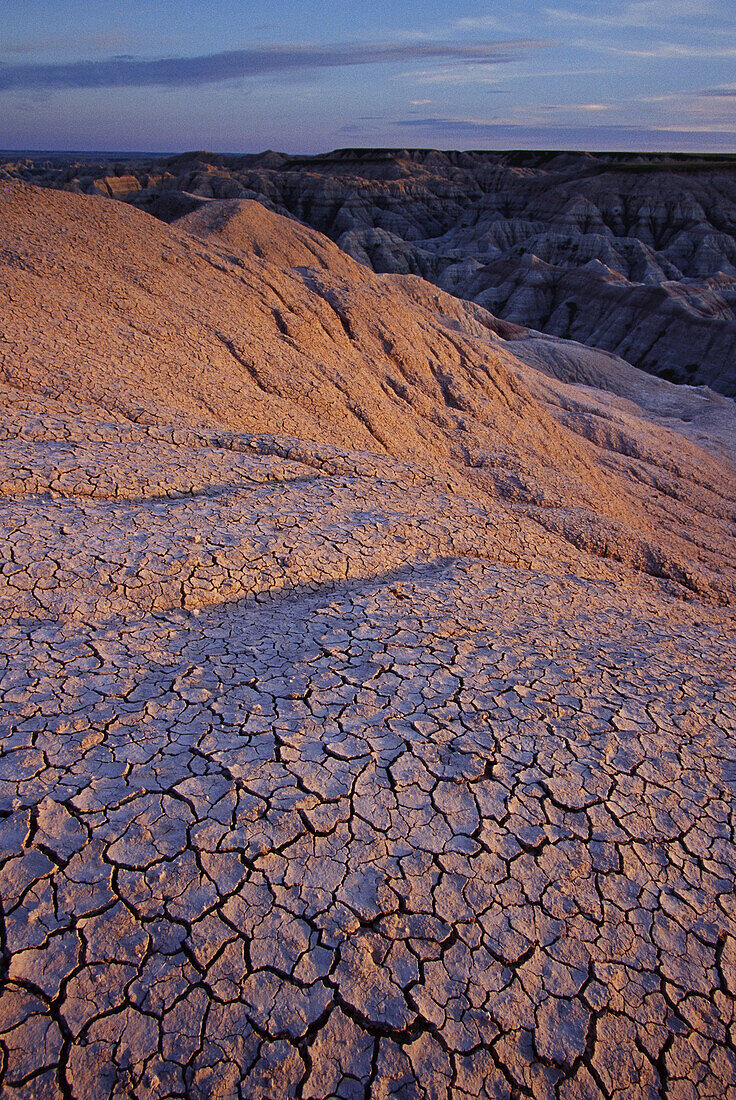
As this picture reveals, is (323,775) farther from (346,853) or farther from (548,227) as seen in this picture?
(548,227)

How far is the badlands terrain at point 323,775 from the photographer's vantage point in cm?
175

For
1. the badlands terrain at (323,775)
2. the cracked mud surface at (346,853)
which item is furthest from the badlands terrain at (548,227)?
the cracked mud surface at (346,853)

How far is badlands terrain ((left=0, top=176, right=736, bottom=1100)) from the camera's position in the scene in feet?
5.75


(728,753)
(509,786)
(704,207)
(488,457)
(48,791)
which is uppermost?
(704,207)

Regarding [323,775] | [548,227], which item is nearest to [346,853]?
[323,775]

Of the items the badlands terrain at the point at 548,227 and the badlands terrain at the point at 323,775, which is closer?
the badlands terrain at the point at 323,775

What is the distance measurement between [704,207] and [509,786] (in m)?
70.4

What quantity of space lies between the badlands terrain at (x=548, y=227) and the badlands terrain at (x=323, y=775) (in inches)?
1142

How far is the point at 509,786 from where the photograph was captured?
2.59 metres

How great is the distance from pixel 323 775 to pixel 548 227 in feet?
221

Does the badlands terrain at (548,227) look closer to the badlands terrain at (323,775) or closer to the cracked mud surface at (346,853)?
the badlands terrain at (323,775)

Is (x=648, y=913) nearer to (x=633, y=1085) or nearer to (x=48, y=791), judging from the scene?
(x=633, y=1085)

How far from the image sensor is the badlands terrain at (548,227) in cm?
3444

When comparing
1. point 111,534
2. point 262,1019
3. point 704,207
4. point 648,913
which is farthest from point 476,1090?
point 704,207
